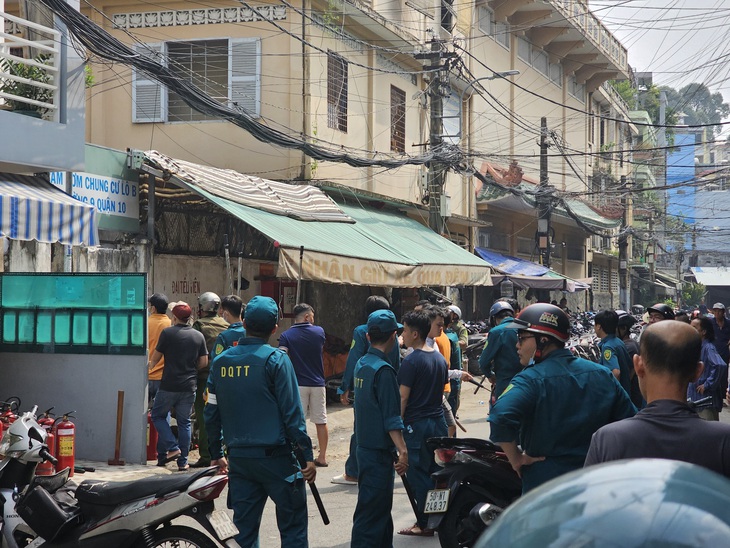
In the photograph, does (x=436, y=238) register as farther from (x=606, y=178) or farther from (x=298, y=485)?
(x=606, y=178)

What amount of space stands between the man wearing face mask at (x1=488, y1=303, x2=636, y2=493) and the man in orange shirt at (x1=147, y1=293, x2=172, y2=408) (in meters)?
6.20

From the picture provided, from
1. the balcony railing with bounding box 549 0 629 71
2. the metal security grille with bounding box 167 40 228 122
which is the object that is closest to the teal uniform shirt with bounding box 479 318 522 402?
the metal security grille with bounding box 167 40 228 122

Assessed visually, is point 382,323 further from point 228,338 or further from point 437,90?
point 437,90

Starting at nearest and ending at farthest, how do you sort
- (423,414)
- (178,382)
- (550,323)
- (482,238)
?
(550,323) → (423,414) → (178,382) → (482,238)

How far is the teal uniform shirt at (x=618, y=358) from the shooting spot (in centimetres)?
844

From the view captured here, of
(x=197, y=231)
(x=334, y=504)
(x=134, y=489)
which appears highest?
(x=197, y=231)

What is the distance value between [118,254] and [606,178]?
110ft

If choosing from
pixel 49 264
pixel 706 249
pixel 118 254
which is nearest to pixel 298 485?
pixel 49 264

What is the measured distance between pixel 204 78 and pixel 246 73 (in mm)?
821

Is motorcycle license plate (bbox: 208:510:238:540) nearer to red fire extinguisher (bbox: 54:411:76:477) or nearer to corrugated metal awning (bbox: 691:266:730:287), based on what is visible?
red fire extinguisher (bbox: 54:411:76:477)

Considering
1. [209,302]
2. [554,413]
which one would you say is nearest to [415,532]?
[554,413]

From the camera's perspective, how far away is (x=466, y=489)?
6.17 meters

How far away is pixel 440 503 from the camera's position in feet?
20.0

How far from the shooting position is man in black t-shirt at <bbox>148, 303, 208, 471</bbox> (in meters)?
9.70
